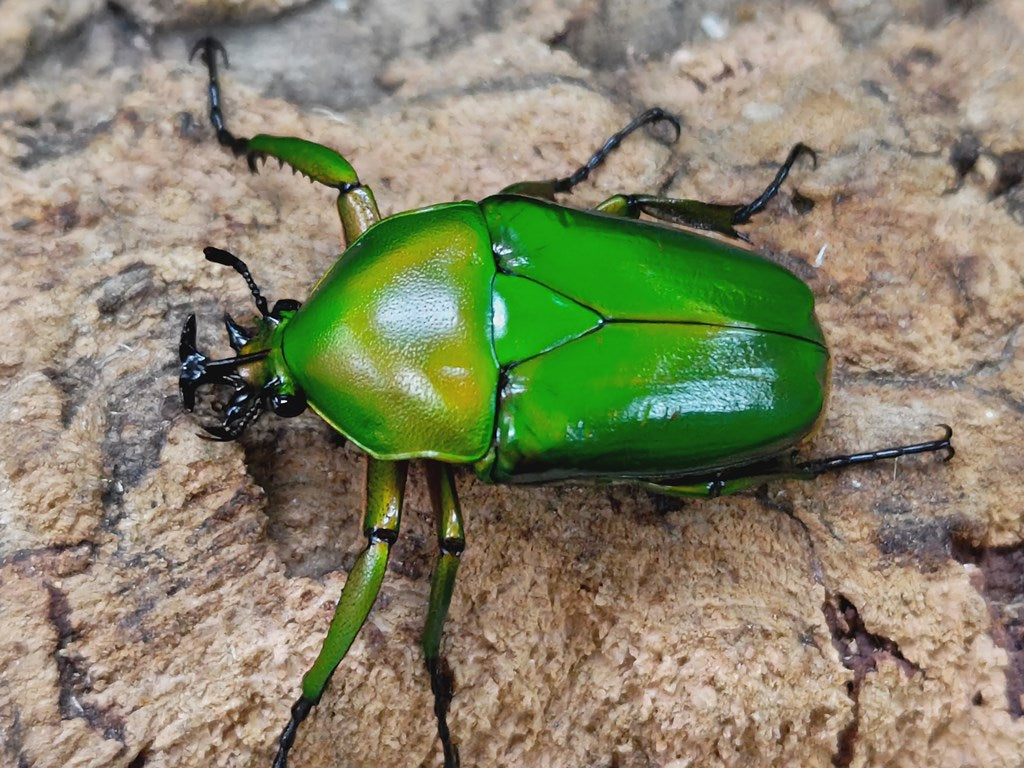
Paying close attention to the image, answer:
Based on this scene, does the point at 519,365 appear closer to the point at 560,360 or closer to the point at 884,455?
the point at 560,360

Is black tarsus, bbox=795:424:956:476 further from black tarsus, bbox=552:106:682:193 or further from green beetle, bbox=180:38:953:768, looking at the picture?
black tarsus, bbox=552:106:682:193

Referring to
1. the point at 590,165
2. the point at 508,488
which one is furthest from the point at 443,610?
the point at 590,165

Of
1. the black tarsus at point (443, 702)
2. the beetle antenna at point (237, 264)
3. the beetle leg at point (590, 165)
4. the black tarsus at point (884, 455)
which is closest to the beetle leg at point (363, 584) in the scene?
the black tarsus at point (443, 702)

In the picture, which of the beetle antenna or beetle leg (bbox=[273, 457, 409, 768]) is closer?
beetle leg (bbox=[273, 457, 409, 768])

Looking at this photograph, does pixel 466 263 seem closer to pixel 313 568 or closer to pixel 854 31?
pixel 313 568

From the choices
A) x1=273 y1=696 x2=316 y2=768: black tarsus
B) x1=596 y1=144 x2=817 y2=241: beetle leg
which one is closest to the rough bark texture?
x1=273 y1=696 x2=316 y2=768: black tarsus

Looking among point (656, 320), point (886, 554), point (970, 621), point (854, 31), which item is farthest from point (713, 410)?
point (854, 31)
